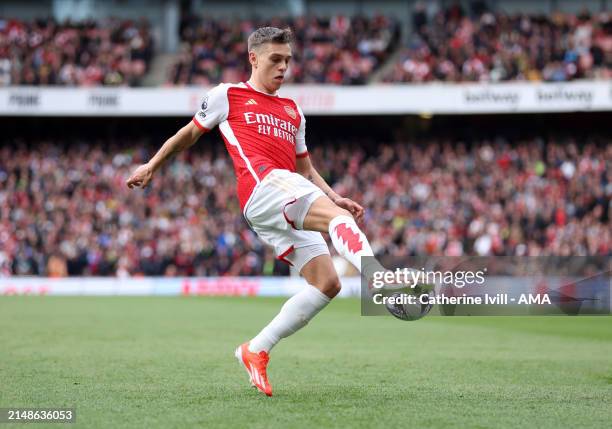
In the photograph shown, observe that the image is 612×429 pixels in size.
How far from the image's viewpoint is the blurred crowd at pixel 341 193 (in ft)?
84.1

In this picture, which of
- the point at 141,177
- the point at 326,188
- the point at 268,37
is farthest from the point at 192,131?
the point at 326,188

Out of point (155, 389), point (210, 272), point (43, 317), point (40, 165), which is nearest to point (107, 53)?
point (40, 165)

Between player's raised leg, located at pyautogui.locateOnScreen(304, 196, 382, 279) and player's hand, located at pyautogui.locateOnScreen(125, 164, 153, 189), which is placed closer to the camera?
player's raised leg, located at pyautogui.locateOnScreen(304, 196, 382, 279)

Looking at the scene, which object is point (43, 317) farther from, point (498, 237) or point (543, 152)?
point (543, 152)

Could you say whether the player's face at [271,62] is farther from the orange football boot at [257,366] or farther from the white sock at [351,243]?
the orange football boot at [257,366]

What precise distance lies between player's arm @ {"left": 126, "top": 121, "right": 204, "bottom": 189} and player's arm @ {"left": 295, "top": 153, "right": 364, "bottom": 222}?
42.1 inches

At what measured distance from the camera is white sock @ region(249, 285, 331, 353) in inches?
252

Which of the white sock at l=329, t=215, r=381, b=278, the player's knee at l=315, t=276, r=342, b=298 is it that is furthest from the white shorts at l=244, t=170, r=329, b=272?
the white sock at l=329, t=215, r=381, b=278

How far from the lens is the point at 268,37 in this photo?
21.0 feet

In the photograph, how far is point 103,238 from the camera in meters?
28.5

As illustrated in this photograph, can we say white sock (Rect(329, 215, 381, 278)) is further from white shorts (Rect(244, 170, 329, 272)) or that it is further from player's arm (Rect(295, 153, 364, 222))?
player's arm (Rect(295, 153, 364, 222))

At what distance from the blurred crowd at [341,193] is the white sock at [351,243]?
62.2 feet

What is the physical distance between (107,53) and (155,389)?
27.8 m

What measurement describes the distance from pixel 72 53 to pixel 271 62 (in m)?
27.7
